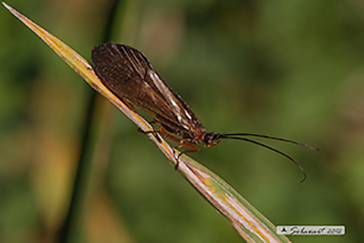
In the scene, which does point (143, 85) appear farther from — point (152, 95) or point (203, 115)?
point (203, 115)

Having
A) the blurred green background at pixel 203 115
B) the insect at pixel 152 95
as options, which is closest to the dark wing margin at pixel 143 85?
the insect at pixel 152 95

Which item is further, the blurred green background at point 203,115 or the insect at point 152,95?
the blurred green background at point 203,115

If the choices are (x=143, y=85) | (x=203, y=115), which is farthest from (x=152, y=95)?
(x=203, y=115)

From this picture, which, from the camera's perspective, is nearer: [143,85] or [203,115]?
[143,85]

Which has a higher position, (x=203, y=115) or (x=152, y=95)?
(x=203, y=115)

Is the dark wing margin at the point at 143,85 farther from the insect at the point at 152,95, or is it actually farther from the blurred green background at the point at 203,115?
the blurred green background at the point at 203,115

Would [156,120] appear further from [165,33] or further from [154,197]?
[165,33]

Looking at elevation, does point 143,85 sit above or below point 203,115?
below

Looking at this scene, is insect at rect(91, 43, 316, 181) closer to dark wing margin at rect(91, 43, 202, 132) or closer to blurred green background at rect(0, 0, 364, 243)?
dark wing margin at rect(91, 43, 202, 132)

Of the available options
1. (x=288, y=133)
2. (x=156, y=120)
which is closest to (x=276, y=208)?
(x=288, y=133)

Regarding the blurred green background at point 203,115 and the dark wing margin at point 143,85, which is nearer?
the dark wing margin at point 143,85
